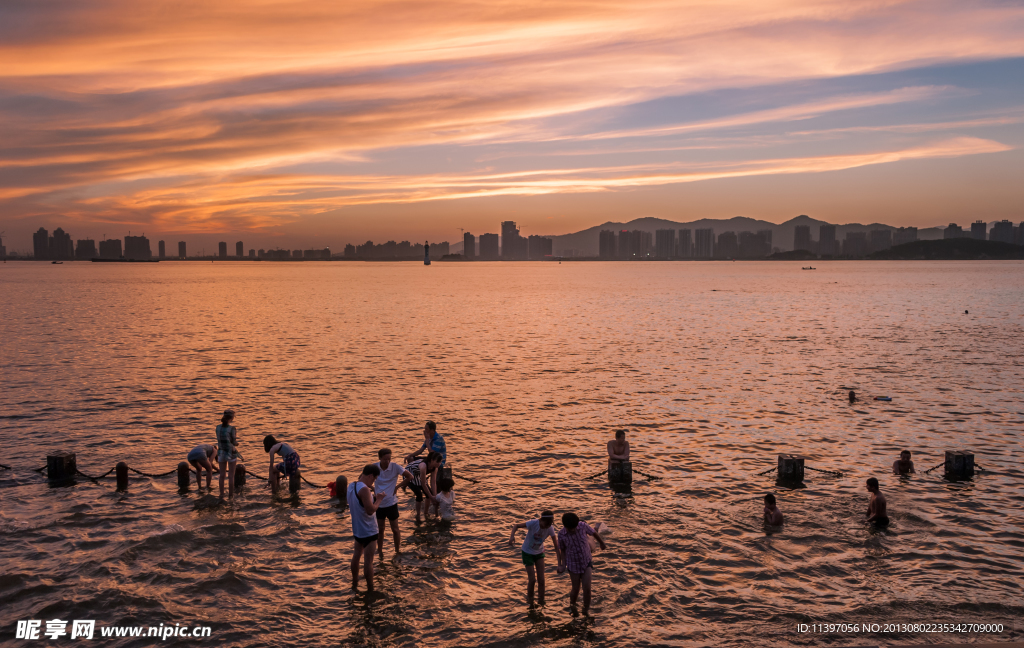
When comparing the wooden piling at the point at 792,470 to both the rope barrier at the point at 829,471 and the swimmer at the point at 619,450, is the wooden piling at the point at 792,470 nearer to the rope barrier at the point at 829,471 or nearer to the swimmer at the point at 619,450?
the rope barrier at the point at 829,471

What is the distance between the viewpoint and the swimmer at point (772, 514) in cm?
1692

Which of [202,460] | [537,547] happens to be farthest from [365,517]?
[202,460]

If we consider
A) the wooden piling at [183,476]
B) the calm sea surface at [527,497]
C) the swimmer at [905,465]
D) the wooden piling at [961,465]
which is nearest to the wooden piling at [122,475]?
the calm sea surface at [527,497]

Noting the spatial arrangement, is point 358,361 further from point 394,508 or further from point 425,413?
point 394,508

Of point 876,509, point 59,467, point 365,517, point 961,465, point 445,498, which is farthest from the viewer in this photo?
point 961,465

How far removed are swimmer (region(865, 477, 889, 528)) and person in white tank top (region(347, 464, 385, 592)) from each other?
13348 mm

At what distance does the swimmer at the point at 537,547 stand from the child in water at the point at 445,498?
467cm

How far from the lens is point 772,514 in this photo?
1692cm

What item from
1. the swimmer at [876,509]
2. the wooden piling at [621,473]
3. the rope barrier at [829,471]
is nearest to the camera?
the swimmer at [876,509]

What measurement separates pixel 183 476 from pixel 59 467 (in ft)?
15.1

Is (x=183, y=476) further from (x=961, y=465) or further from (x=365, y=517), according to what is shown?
(x=961, y=465)

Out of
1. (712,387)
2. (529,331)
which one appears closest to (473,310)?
(529,331)

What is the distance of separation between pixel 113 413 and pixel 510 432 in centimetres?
2010

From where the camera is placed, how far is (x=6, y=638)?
12.2 meters
